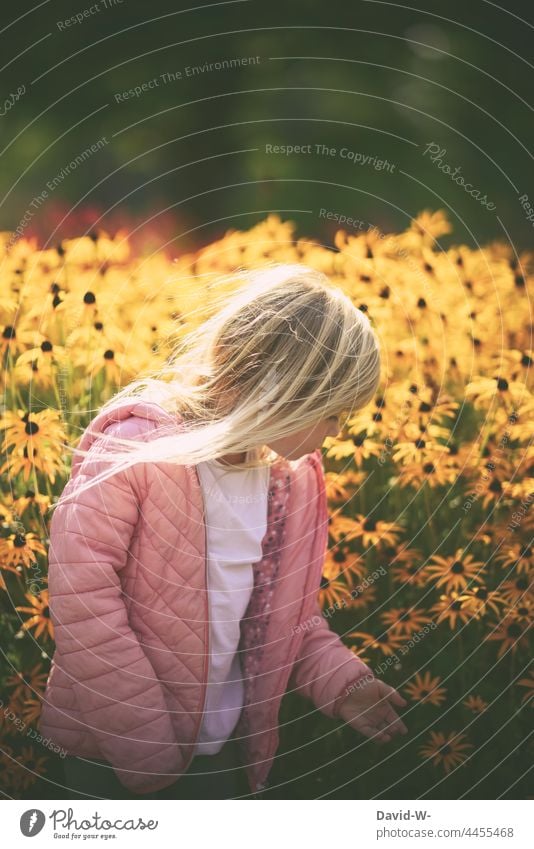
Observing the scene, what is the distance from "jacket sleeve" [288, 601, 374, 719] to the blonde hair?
1.08 ft

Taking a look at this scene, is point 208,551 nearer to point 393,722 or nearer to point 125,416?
point 125,416

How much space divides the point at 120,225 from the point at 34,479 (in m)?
0.54

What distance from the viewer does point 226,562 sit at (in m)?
1.32

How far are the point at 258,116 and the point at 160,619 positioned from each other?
0.96 m

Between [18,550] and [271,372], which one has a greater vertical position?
[271,372]

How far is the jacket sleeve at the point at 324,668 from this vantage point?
4.58 feet

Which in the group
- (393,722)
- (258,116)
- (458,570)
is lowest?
(393,722)

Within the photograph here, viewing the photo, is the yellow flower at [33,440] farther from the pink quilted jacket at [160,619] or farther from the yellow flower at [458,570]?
the yellow flower at [458,570]

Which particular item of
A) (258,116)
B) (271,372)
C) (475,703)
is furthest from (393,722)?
(258,116)

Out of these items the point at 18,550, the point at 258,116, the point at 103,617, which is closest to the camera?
the point at 103,617

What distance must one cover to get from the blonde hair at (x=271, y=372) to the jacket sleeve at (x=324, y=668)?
13.0 inches

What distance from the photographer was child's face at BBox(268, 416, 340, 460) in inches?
49.4
